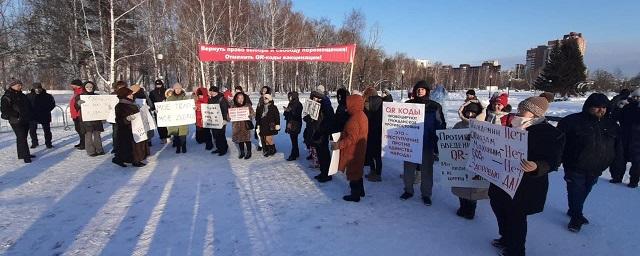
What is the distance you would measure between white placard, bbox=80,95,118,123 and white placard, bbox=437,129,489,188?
7.09 meters

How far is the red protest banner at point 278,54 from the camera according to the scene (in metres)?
13.4

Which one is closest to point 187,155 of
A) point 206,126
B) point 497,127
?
point 206,126

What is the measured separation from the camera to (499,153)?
3.56m

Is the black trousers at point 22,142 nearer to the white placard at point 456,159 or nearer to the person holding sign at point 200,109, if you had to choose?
the person holding sign at point 200,109

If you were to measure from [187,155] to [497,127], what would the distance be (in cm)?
721

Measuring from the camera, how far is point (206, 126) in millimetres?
8695

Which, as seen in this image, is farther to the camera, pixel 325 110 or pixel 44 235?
pixel 325 110

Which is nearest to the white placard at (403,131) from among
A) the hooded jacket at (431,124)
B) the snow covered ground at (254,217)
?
the hooded jacket at (431,124)

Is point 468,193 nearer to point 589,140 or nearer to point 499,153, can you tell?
point 499,153

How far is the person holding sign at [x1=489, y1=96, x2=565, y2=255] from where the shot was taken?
319cm

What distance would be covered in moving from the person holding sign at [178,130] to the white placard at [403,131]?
531cm

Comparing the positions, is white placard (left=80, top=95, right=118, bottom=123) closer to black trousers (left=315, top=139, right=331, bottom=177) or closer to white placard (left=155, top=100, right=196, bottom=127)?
white placard (left=155, top=100, right=196, bottom=127)

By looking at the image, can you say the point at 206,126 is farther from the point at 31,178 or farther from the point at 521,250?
the point at 521,250

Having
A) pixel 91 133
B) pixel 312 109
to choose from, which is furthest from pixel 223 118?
pixel 91 133
